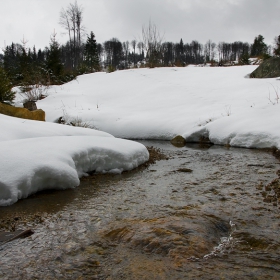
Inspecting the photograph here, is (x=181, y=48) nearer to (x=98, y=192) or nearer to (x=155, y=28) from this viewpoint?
(x=155, y=28)

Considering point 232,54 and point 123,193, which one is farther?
point 232,54

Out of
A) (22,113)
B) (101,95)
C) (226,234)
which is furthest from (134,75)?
(226,234)

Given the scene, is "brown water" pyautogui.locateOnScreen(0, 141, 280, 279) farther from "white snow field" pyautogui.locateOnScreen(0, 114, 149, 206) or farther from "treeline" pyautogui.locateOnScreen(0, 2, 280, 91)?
"treeline" pyautogui.locateOnScreen(0, 2, 280, 91)

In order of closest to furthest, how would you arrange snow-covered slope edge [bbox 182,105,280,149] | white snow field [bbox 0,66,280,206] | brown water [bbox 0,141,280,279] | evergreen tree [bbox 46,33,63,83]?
brown water [bbox 0,141,280,279]
white snow field [bbox 0,66,280,206]
snow-covered slope edge [bbox 182,105,280,149]
evergreen tree [bbox 46,33,63,83]

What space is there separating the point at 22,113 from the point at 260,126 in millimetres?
7044

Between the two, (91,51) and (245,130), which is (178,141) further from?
(91,51)

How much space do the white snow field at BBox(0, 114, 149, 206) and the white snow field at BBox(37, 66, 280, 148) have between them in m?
3.36

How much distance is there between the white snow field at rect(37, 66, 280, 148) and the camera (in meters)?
7.46

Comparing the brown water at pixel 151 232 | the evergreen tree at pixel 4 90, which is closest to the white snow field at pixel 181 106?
the evergreen tree at pixel 4 90

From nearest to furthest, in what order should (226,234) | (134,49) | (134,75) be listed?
(226,234) → (134,75) → (134,49)

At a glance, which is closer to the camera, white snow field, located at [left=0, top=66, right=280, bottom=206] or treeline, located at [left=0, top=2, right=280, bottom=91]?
white snow field, located at [left=0, top=66, right=280, bottom=206]

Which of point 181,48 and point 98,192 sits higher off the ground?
point 181,48

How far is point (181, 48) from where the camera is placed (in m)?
52.4

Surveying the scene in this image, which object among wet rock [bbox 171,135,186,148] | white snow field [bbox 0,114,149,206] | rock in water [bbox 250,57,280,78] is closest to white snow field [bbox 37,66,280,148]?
wet rock [bbox 171,135,186,148]
